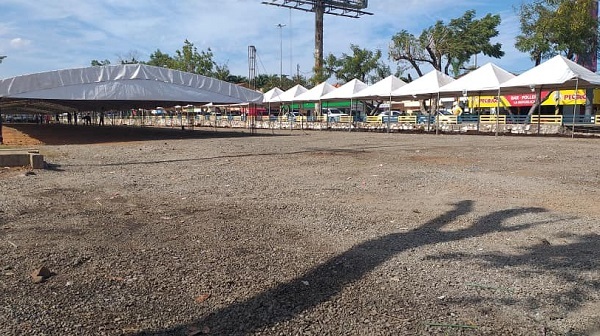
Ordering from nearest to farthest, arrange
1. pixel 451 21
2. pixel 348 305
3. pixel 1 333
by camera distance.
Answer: pixel 1 333, pixel 348 305, pixel 451 21

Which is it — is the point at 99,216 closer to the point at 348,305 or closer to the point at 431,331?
the point at 348,305

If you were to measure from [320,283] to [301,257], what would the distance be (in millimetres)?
690

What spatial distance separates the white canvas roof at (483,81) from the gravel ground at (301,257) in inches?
768

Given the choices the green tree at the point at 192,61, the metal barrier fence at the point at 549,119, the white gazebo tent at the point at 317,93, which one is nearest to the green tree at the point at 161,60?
the green tree at the point at 192,61

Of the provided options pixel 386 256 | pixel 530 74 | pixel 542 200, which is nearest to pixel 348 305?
pixel 386 256

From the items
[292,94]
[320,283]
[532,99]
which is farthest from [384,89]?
[320,283]

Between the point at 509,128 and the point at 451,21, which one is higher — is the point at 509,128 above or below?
below

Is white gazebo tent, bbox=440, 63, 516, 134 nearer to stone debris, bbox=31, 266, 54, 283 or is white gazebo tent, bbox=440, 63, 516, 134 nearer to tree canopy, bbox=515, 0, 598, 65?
tree canopy, bbox=515, 0, 598, 65

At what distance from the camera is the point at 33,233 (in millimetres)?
5258

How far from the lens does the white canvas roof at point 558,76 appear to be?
22.9m

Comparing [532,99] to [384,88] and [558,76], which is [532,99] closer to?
[384,88]

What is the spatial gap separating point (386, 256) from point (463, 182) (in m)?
5.00

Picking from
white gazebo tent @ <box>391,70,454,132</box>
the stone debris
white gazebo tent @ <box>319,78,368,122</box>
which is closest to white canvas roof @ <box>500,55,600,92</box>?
white gazebo tent @ <box>391,70,454,132</box>

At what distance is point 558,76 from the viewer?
2330 cm
